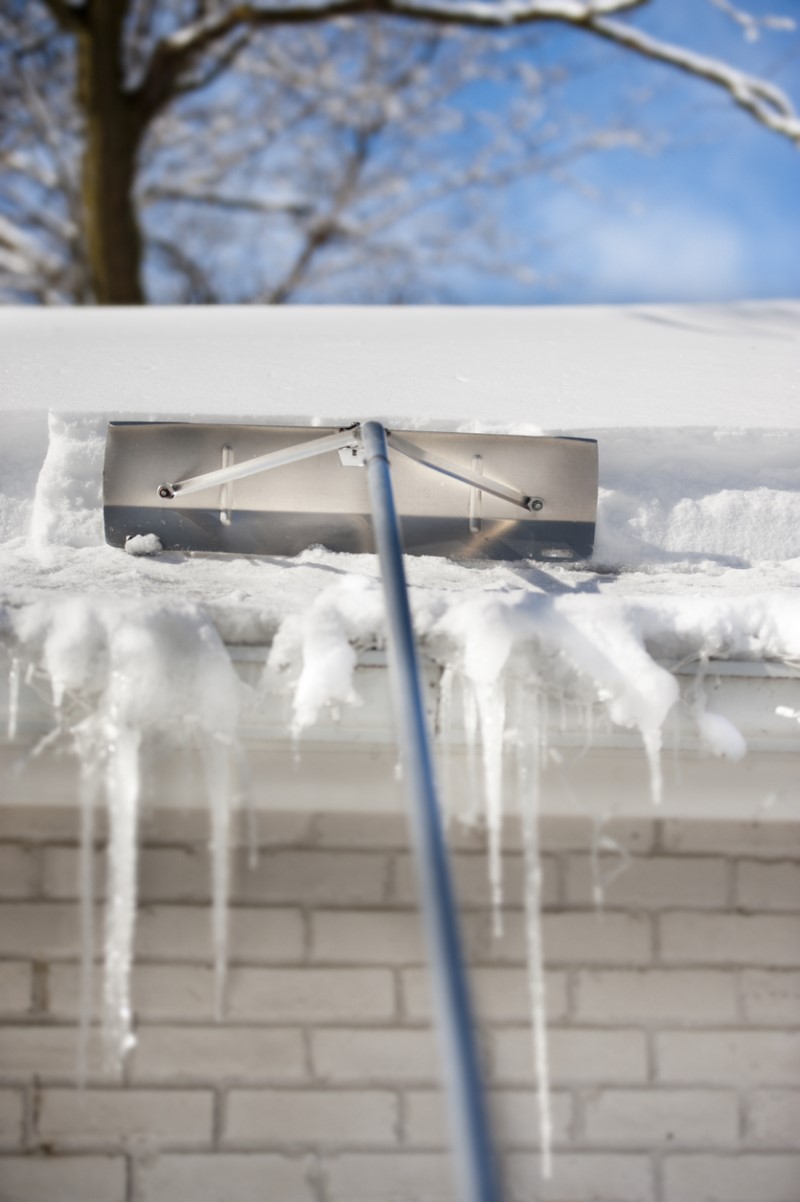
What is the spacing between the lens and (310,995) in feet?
5.69

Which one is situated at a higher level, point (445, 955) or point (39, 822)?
point (39, 822)

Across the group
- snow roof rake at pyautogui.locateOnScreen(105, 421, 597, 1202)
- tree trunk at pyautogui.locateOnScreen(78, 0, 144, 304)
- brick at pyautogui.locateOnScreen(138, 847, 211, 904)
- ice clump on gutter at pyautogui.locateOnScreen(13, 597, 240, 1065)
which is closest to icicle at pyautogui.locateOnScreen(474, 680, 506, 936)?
ice clump on gutter at pyautogui.locateOnScreen(13, 597, 240, 1065)

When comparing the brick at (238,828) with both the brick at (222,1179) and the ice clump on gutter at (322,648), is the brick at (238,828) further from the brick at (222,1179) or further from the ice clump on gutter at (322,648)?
the brick at (222,1179)

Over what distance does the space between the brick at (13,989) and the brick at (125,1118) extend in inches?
6.4

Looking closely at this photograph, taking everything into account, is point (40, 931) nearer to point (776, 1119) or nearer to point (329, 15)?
point (776, 1119)

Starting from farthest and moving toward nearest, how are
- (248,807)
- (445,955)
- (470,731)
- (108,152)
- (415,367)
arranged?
(108,152), (415,367), (248,807), (470,731), (445,955)

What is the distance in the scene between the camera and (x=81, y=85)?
7598 millimetres

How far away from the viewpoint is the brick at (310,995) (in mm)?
1730

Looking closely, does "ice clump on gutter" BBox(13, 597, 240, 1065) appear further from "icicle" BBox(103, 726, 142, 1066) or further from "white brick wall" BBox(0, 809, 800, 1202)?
"white brick wall" BBox(0, 809, 800, 1202)

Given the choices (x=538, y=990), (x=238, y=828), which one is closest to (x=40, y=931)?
(x=238, y=828)

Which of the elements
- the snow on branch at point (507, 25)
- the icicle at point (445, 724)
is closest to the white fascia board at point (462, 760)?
the icicle at point (445, 724)

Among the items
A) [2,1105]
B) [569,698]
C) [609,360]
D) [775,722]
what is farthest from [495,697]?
[609,360]

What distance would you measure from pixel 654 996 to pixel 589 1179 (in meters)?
0.36

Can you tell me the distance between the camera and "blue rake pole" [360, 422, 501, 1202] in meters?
0.61
